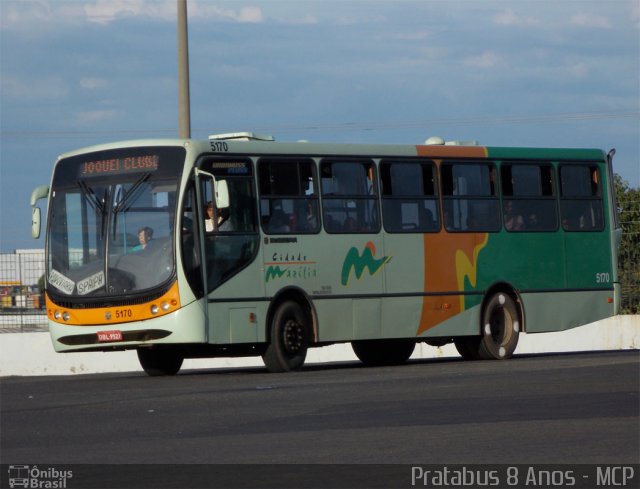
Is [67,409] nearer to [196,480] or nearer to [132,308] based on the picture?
[132,308]

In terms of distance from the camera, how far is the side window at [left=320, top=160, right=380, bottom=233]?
73.0ft

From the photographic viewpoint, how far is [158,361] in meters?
22.6

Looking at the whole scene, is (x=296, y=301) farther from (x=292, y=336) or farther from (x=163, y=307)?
(x=163, y=307)

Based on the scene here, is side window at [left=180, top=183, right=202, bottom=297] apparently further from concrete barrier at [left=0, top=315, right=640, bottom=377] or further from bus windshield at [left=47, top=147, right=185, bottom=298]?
concrete barrier at [left=0, top=315, right=640, bottom=377]

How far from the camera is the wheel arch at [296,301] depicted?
21209 millimetres

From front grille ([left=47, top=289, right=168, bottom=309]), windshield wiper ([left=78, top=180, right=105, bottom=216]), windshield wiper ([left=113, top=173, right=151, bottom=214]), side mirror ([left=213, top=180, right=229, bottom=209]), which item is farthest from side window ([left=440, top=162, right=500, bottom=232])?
windshield wiper ([left=78, top=180, right=105, bottom=216])

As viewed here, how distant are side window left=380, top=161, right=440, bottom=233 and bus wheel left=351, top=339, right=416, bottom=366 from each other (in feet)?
8.12

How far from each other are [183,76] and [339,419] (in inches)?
566

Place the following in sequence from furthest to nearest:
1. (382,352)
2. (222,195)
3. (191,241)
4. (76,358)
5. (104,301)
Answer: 1. (76,358)
2. (382,352)
3. (104,301)
4. (191,241)
5. (222,195)

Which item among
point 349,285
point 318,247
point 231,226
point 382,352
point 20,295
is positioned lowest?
point 382,352

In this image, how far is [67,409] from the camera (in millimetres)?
15477

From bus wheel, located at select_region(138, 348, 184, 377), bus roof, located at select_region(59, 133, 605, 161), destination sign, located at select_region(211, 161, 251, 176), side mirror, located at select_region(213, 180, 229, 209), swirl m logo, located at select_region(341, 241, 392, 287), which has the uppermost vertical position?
bus roof, located at select_region(59, 133, 605, 161)

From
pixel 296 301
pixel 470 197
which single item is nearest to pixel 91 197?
pixel 296 301

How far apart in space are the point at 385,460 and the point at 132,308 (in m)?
10.4
